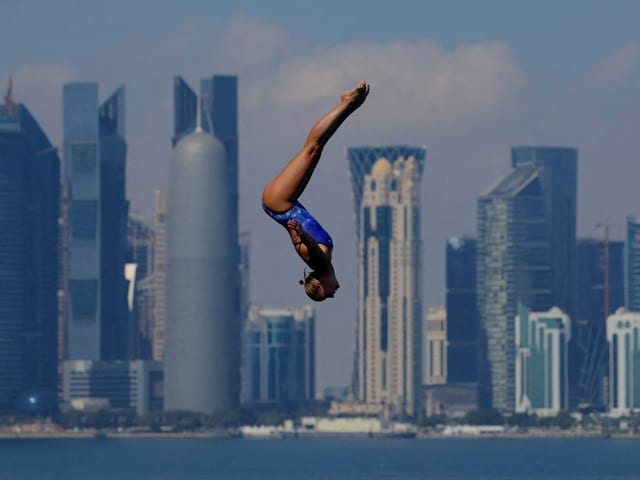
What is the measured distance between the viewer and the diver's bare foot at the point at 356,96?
15.6 m

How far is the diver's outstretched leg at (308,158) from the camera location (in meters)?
15.7

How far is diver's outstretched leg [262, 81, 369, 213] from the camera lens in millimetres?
15695

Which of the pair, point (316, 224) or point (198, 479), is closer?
point (316, 224)

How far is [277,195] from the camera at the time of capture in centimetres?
1580

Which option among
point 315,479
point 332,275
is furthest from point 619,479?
point 332,275

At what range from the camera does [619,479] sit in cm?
19800

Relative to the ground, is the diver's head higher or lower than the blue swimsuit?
lower

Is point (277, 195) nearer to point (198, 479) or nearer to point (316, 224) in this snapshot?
point (316, 224)

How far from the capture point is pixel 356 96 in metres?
15.8

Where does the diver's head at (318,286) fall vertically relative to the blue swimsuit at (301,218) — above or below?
below

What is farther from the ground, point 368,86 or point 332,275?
point 368,86

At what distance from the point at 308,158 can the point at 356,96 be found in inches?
20.9

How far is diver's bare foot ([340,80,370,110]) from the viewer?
15633mm

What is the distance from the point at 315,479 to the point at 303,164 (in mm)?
184520
